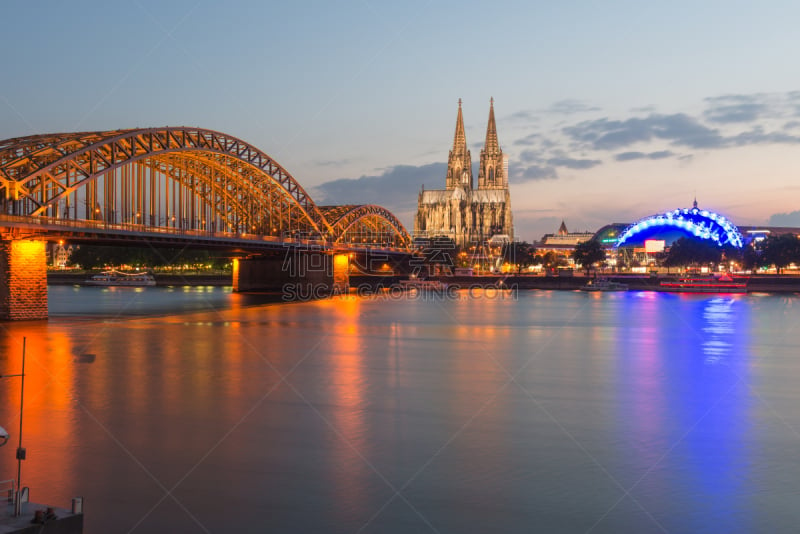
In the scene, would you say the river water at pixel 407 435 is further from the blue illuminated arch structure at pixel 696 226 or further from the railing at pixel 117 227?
the blue illuminated arch structure at pixel 696 226

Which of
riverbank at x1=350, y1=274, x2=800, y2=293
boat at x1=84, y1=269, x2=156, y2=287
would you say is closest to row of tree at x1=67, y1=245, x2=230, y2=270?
boat at x1=84, y1=269, x2=156, y2=287

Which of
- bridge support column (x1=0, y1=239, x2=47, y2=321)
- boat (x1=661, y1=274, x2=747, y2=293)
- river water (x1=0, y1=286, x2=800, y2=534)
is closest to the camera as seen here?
river water (x1=0, y1=286, x2=800, y2=534)

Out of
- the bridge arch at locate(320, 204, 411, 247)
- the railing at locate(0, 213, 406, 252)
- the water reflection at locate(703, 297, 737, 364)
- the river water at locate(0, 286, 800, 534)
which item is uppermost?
the bridge arch at locate(320, 204, 411, 247)

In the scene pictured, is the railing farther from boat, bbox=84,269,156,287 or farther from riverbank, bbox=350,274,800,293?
riverbank, bbox=350,274,800,293

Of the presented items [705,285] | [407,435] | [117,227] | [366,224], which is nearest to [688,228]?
[705,285]

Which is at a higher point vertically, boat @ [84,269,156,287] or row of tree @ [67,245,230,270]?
row of tree @ [67,245,230,270]

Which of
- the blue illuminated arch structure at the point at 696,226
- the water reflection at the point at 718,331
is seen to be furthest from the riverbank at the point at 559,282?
the water reflection at the point at 718,331

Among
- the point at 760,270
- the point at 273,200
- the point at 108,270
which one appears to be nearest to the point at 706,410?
the point at 273,200

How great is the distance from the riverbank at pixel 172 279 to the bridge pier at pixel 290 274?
105ft

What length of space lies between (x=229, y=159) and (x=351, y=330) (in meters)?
34.3

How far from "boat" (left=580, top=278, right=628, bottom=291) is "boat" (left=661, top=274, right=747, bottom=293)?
5457mm

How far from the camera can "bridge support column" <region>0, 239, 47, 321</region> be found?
132ft

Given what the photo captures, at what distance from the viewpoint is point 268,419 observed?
58.0 feet

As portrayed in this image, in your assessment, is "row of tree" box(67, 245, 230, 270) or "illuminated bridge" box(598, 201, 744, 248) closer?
"row of tree" box(67, 245, 230, 270)
